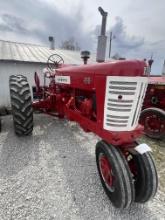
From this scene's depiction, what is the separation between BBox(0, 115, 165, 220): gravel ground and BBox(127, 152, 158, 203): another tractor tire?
211 mm

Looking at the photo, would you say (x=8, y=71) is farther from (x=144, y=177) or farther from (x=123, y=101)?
(x=144, y=177)

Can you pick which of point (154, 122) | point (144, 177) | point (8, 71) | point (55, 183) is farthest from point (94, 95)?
point (8, 71)

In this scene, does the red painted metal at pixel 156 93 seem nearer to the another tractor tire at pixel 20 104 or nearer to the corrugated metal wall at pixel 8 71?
the another tractor tire at pixel 20 104

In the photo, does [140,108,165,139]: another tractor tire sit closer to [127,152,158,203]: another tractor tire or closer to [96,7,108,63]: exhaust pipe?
[96,7,108,63]: exhaust pipe

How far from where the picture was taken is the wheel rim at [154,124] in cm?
376

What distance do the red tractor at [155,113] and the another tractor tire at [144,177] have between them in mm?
1950

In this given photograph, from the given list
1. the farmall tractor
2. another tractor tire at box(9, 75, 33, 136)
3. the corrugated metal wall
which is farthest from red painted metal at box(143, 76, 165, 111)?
the corrugated metal wall

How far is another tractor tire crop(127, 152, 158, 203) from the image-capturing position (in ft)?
6.27

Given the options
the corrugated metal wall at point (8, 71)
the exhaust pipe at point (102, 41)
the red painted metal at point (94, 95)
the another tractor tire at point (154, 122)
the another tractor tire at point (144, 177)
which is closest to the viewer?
the red painted metal at point (94, 95)

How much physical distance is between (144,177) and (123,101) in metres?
0.90

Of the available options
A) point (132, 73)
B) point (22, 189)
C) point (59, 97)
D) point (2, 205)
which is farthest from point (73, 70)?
point (2, 205)

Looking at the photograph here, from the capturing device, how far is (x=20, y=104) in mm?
3244

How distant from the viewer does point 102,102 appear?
2.04m

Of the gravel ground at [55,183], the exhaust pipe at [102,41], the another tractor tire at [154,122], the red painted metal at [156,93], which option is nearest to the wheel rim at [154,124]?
the another tractor tire at [154,122]
